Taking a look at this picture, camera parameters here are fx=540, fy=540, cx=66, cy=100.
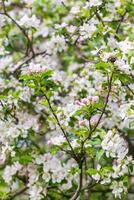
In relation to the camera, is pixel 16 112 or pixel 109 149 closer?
pixel 109 149

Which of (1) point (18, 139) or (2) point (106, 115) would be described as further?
(2) point (106, 115)

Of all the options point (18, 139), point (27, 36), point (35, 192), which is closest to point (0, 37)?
point (27, 36)

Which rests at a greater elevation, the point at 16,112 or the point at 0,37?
the point at 0,37

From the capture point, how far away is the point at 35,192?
3037 mm

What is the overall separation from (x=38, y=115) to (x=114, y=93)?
80cm

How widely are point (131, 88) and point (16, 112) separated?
2.76 feet

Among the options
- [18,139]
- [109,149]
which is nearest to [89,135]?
[109,149]

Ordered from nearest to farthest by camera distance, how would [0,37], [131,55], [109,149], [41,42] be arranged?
[131,55], [109,149], [0,37], [41,42]

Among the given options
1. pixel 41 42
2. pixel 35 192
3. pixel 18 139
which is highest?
pixel 41 42

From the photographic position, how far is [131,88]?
2.72 meters

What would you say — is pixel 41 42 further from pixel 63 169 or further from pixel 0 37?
pixel 63 169

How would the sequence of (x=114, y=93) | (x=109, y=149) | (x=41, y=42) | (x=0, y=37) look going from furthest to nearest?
(x=41, y=42), (x=0, y=37), (x=114, y=93), (x=109, y=149)

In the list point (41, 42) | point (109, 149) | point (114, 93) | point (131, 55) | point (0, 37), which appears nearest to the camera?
point (131, 55)

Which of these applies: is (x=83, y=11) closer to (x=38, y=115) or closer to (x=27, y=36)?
(x=27, y=36)
